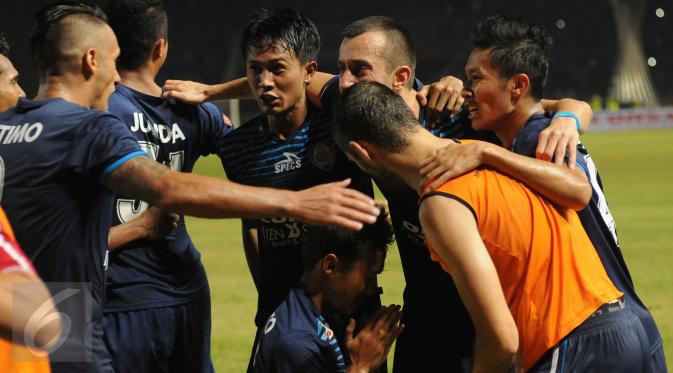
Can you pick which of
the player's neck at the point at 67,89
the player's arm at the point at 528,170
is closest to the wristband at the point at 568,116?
the player's arm at the point at 528,170

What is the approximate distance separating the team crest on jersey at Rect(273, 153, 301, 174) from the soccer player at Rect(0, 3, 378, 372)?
1.22 m

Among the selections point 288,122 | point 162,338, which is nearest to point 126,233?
point 162,338

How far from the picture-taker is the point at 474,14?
196 feet

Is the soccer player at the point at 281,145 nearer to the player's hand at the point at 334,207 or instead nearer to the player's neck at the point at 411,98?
the player's neck at the point at 411,98

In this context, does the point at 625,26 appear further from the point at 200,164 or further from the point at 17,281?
the point at 17,281

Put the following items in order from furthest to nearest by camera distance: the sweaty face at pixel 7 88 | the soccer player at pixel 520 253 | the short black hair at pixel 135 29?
the sweaty face at pixel 7 88 < the short black hair at pixel 135 29 < the soccer player at pixel 520 253

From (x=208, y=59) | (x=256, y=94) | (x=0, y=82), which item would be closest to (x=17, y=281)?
(x=256, y=94)

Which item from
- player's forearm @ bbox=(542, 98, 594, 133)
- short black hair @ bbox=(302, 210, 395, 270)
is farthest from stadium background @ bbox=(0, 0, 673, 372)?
short black hair @ bbox=(302, 210, 395, 270)

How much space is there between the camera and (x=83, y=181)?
398 centimetres

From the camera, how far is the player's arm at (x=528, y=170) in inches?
151

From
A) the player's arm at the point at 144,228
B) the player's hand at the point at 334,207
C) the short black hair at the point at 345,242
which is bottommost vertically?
the short black hair at the point at 345,242

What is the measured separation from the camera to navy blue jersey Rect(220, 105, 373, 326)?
5.31 m

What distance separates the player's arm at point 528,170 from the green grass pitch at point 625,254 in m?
4.61

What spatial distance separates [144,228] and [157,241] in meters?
0.20
